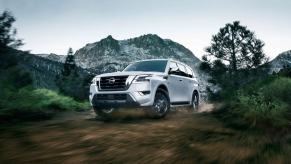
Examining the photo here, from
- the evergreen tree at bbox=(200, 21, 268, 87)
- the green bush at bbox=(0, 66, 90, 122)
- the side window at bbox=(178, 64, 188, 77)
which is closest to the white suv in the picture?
the side window at bbox=(178, 64, 188, 77)

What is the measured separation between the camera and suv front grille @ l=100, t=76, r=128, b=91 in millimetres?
9062

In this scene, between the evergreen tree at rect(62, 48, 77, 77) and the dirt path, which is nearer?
the dirt path

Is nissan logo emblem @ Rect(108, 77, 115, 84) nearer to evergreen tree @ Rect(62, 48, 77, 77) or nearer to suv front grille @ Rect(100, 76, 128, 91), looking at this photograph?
suv front grille @ Rect(100, 76, 128, 91)

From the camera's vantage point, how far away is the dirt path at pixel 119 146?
401 cm

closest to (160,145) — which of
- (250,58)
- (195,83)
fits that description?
(195,83)

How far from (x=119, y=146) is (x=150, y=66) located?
20.5 feet

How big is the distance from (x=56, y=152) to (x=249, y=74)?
37746 millimetres

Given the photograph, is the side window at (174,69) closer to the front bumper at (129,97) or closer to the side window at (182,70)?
the side window at (182,70)

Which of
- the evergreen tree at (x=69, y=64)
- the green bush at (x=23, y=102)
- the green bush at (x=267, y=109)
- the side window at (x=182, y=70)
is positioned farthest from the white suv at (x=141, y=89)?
the evergreen tree at (x=69, y=64)

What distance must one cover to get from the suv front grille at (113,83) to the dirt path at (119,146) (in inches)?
104

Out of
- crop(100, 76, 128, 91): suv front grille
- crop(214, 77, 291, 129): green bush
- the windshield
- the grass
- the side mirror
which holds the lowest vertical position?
the grass

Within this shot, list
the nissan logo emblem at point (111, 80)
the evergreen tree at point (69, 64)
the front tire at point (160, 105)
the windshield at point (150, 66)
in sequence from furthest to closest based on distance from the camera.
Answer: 1. the evergreen tree at point (69, 64)
2. the windshield at point (150, 66)
3. the front tire at point (160, 105)
4. the nissan logo emblem at point (111, 80)

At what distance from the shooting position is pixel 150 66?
35.5 ft

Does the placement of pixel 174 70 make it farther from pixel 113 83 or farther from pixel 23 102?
pixel 23 102
